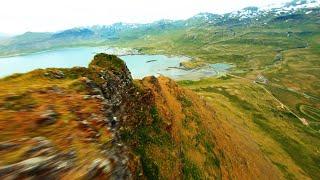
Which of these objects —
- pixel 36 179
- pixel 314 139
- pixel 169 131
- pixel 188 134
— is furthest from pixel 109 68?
pixel 314 139

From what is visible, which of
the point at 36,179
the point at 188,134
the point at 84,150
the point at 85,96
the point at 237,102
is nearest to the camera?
the point at 36,179

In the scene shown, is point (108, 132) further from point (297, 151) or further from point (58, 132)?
point (297, 151)

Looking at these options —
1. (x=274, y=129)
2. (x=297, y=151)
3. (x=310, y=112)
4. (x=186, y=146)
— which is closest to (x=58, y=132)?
(x=186, y=146)

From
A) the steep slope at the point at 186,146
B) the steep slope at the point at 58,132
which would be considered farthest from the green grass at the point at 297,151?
the steep slope at the point at 58,132

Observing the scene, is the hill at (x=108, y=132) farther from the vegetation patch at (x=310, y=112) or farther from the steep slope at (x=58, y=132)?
the vegetation patch at (x=310, y=112)

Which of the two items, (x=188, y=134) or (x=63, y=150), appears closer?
(x=63, y=150)

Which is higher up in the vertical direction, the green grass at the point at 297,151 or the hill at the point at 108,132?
the hill at the point at 108,132

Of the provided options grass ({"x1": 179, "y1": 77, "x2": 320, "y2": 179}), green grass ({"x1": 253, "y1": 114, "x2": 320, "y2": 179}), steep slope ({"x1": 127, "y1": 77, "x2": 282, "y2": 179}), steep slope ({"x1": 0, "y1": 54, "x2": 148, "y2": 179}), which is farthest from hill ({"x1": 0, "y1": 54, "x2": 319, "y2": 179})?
green grass ({"x1": 253, "y1": 114, "x2": 320, "y2": 179})

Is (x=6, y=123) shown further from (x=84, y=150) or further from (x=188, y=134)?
(x=188, y=134)
